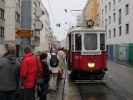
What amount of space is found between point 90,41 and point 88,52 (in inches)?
27.4

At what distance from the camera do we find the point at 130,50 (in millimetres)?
51719

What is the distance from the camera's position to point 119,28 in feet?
209

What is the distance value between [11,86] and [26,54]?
135 cm

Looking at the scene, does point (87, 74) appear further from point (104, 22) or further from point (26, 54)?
point (104, 22)

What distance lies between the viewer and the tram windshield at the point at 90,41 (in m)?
23.2

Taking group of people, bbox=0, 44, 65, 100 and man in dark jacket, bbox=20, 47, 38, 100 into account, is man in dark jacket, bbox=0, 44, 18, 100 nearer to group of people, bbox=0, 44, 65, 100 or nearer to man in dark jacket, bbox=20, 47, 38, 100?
group of people, bbox=0, 44, 65, 100

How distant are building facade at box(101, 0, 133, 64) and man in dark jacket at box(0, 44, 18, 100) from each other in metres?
43.4

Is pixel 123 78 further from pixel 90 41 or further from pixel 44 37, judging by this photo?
pixel 44 37

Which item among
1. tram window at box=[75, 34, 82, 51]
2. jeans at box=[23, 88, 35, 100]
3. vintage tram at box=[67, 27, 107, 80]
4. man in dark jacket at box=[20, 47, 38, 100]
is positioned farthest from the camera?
tram window at box=[75, 34, 82, 51]

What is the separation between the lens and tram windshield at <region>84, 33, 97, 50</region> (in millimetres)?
23250

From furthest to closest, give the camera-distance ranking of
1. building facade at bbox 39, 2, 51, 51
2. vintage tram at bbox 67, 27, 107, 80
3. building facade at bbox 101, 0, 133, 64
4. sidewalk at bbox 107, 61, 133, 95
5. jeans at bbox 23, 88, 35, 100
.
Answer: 1. building facade at bbox 101, 0, 133, 64
2. vintage tram at bbox 67, 27, 107, 80
3. sidewalk at bbox 107, 61, 133, 95
4. building facade at bbox 39, 2, 51, 51
5. jeans at bbox 23, 88, 35, 100

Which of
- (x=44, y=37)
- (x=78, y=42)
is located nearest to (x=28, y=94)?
(x=78, y=42)

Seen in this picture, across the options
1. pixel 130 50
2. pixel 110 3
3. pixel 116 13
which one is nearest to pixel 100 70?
pixel 130 50

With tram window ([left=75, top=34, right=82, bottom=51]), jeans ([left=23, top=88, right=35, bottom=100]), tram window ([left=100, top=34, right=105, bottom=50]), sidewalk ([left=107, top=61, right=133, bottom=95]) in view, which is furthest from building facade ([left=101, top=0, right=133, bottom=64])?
jeans ([left=23, top=88, right=35, bottom=100])
